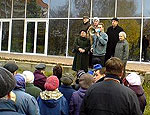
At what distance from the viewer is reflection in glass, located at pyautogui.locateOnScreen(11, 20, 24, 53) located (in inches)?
684

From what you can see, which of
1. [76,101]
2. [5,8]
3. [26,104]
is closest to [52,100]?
[76,101]

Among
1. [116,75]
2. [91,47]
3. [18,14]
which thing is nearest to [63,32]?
[18,14]

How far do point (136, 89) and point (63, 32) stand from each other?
1117cm

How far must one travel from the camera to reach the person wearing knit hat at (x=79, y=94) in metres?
4.57

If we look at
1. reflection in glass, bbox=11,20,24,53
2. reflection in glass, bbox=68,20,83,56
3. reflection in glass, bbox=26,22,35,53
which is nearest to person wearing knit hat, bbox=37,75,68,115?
reflection in glass, bbox=68,20,83,56

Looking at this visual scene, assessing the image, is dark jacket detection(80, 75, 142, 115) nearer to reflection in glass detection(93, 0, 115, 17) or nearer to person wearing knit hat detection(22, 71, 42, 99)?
person wearing knit hat detection(22, 71, 42, 99)

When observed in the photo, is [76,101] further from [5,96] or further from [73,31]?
[73,31]

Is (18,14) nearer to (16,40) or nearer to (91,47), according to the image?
Result: (16,40)

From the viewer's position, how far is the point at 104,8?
14258 mm

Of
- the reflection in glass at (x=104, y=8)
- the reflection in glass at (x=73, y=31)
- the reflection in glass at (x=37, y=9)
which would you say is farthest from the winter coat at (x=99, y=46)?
the reflection in glass at (x=37, y=9)

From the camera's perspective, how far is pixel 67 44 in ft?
50.4

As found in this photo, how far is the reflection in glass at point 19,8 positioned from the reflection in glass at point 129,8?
6.10 metres

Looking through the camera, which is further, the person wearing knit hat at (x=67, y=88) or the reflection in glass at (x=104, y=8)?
the reflection in glass at (x=104, y=8)

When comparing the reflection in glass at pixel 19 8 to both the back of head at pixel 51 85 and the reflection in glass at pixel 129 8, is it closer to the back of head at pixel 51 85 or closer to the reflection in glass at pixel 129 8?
the reflection in glass at pixel 129 8
